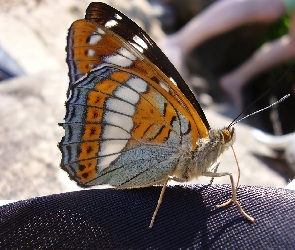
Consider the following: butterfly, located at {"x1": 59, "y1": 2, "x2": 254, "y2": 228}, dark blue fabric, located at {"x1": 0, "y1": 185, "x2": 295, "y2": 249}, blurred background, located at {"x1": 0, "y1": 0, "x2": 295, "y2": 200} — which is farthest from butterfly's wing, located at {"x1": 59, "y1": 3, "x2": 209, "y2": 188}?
blurred background, located at {"x1": 0, "y1": 0, "x2": 295, "y2": 200}

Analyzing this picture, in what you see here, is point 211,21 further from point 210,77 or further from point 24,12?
point 24,12

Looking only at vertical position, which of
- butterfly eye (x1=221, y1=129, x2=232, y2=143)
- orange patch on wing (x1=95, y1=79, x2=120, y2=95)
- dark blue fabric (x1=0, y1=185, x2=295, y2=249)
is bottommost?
dark blue fabric (x1=0, y1=185, x2=295, y2=249)

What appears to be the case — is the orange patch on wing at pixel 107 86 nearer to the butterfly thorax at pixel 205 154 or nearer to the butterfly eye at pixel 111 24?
the butterfly eye at pixel 111 24

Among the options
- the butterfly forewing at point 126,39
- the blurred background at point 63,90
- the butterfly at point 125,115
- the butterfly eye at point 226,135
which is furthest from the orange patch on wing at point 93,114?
the blurred background at point 63,90

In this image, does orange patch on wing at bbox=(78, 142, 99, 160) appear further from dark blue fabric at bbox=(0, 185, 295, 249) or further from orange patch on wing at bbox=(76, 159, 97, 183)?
dark blue fabric at bbox=(0, 185, 295, 249)

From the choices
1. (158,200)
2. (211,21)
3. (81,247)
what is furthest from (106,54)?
(211,21)

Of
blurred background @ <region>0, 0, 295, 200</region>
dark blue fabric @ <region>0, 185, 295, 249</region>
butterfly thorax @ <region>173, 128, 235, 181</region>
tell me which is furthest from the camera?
blurred background @ <region>0, 0, 295, 200</region>
